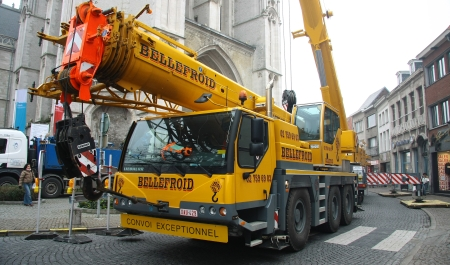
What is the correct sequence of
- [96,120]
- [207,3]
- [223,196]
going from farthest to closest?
[207,3] → [96,120] → [223,196]

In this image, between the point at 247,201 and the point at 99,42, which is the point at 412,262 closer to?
the point at 247,201

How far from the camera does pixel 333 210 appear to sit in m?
8.18

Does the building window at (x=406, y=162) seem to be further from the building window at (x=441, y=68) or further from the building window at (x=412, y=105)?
the building window at (x=441, y=68)

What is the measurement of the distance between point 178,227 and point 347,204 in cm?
578

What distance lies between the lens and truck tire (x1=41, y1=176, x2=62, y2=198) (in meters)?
14.8

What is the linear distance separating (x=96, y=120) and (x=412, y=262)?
19.2 m

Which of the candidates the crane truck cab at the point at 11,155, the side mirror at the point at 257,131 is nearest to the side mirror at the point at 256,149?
the side mirror at the point at 257,131

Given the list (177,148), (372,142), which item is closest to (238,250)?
(177,148)

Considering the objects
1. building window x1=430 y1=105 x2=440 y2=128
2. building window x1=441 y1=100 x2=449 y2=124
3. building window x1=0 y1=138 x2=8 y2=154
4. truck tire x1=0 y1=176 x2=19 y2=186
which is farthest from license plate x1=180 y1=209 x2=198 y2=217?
building window x1=430 y1=105 x2=440 y2=128

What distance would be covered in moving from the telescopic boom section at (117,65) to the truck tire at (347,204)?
15.2 feet

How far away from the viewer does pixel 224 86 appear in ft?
21.9

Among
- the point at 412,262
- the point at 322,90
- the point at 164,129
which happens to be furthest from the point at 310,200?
the point at 322,90

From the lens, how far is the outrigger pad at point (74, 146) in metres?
4.54

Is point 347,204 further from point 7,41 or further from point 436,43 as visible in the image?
point 7,41
